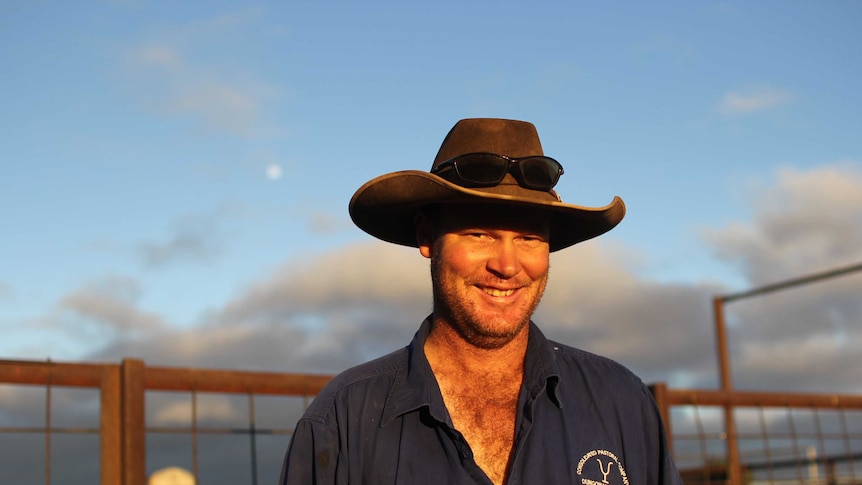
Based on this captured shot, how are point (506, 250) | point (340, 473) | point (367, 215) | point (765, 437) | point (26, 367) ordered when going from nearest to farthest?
point (340, 473)
point (506, 250)
point (367, 215)
point (26, 367)
point (765, 437)

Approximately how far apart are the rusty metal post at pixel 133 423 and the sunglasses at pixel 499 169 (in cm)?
355

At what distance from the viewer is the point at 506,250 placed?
4.07 meters

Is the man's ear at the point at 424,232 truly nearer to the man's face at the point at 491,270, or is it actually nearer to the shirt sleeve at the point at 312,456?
the man's face at the point at 491,270

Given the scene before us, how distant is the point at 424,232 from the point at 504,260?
53 cm

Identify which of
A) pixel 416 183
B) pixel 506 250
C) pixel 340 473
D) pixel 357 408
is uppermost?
pixel 416 183

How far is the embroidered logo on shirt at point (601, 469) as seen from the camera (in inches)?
155

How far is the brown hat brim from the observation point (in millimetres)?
4039

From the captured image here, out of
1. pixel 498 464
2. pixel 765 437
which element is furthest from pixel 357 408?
pixel 765 437

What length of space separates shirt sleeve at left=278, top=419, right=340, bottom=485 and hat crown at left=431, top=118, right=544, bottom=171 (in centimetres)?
126

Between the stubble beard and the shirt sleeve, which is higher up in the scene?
the stubble beard

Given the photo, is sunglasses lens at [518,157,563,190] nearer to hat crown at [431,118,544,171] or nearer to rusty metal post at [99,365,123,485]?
hat crown at [431,118,544,171]

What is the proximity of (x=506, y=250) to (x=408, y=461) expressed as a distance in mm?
915

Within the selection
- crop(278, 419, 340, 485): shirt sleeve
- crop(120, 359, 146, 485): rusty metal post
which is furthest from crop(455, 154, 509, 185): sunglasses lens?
crop(120, 359, 146, 485): rusty metal post

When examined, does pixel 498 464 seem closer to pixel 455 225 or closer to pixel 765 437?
pixel 455 225
